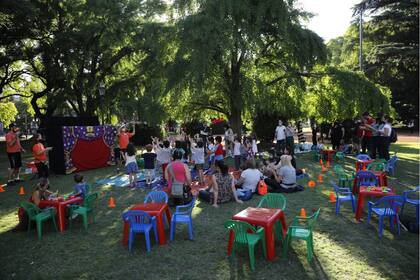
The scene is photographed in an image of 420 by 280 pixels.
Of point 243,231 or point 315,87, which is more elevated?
point 315,87

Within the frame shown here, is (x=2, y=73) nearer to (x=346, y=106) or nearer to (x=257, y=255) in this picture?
(x=346, y=106)

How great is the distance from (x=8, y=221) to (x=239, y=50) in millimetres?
11672

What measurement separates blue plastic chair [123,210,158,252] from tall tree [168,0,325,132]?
952cm

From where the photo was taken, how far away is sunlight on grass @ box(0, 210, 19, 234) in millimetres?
7261

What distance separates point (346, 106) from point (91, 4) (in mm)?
16806

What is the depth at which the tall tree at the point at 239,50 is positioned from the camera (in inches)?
561

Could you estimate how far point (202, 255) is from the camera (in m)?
5.50

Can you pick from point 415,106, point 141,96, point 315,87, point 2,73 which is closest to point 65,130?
point 141,96

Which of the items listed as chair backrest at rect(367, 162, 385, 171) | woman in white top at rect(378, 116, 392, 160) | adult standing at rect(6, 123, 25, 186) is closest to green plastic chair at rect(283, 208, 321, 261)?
chair backrest at rect(367, 162, 385, 171)

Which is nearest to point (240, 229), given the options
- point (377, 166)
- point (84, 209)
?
point (84, 209)

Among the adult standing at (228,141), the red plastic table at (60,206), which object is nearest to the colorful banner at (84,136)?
the adult standing at (228,141)

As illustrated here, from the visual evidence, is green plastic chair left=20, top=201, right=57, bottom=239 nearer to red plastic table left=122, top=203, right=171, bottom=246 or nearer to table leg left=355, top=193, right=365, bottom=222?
red plastic table left=122, top=203, right=171, bottom=246

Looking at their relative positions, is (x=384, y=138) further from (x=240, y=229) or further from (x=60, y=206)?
(x=60, y=206)

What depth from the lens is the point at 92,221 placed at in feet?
24.4
